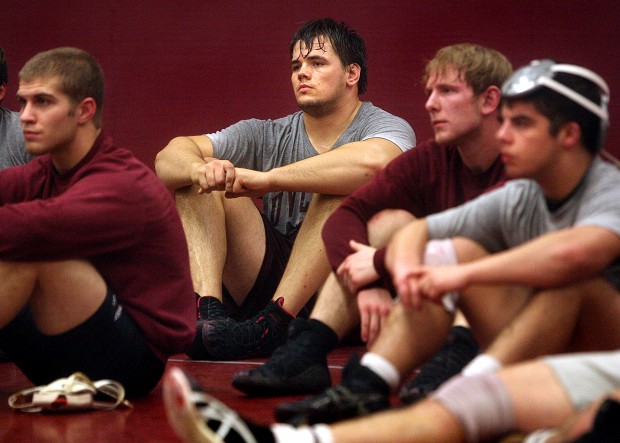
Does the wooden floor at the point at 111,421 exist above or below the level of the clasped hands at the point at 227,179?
below

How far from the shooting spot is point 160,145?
4.65 meters

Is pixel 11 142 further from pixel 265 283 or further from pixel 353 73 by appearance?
pixel 353 73

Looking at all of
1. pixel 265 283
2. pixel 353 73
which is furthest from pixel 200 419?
pixel 353 73

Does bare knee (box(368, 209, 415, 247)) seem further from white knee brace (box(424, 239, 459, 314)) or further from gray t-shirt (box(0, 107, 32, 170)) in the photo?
gray t-shirt (box(0, 107, 32, 170))

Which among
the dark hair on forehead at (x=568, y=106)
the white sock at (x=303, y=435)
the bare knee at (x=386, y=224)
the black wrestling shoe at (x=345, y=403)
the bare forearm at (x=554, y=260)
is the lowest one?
the black wrestling shoe at (x=345, y=403)

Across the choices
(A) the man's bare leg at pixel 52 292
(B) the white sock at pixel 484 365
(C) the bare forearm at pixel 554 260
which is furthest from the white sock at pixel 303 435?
(A) the man's bare leg at pixel 52 292

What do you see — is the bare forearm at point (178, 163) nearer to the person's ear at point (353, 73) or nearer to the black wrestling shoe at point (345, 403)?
the person's ear at point (353, 73)

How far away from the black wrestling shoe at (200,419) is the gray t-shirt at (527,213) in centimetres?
67

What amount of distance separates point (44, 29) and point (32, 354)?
104 inches

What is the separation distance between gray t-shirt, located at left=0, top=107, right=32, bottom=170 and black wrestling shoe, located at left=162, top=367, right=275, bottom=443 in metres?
1.98

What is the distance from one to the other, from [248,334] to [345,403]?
1.32 meters


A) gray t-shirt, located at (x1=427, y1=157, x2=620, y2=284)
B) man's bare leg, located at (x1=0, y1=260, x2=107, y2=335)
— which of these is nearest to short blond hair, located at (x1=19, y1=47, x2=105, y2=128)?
man's bare leg, located at (x1=0, y1=260, x2=107, y2=335)

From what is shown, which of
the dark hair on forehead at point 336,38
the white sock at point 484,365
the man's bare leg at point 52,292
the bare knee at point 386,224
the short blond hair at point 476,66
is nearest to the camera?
the white sock at point 484,365

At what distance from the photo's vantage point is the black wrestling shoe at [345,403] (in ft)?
6.18
